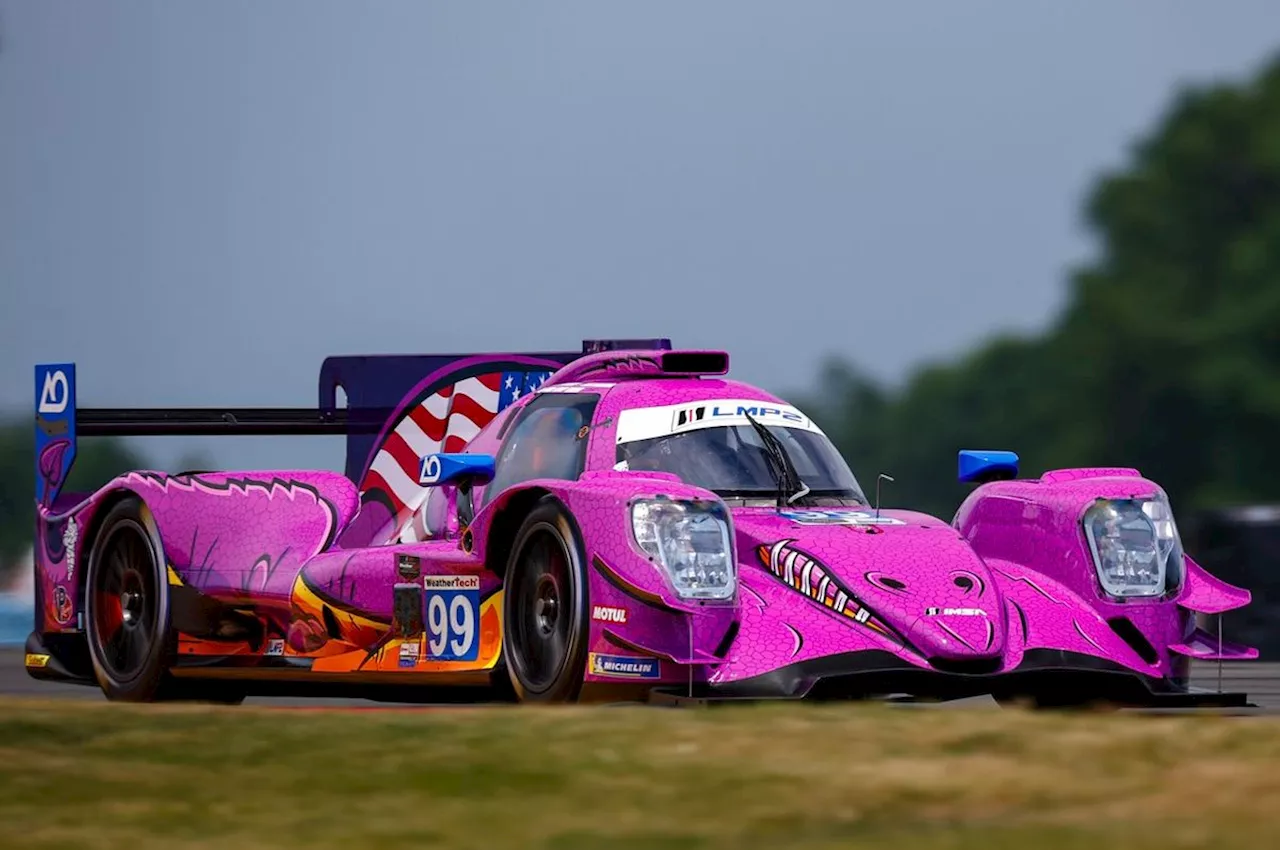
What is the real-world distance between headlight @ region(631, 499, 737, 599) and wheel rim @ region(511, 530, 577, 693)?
36cm

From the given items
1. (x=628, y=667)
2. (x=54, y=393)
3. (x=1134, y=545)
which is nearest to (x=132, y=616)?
(x=54, y=393)

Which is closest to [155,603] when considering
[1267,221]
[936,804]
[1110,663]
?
[1110,663]

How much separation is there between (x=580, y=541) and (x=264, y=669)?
2605 mm

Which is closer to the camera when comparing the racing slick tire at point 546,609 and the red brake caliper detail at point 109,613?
the racing slick tire at point 546,609

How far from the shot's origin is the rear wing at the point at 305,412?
11562 millimetres

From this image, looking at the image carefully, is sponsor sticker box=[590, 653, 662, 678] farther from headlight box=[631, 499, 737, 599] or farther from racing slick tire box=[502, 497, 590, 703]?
headlight box=[631, 499, 737, 599]

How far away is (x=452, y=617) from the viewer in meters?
9.24

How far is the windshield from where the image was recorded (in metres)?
9.26

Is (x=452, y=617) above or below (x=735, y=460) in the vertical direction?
below

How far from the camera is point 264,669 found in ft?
34.6

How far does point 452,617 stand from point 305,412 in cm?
342

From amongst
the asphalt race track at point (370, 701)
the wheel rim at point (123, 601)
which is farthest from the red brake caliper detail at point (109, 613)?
the asphalt race track at point (370, 701)

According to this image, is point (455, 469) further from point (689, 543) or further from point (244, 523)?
point (244, 523)

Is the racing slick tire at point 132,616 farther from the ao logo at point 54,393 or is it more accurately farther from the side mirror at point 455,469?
the side mirror at point 455,469
